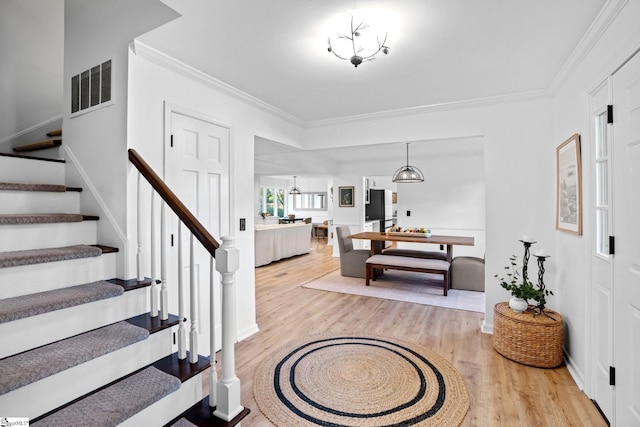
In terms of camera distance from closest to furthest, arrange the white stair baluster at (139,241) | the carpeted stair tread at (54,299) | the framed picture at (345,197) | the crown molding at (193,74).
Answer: the carpeted stair tread at (54,299), the white stair baluster at (139,241), the crown molding at (193,74), the framed picture at (345,197)

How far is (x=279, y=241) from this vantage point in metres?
7.12

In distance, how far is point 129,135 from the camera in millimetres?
2098

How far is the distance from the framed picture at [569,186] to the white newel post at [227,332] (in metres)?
2.40

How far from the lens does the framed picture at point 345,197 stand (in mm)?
7633

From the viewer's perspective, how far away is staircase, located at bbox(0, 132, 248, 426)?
1.33 m

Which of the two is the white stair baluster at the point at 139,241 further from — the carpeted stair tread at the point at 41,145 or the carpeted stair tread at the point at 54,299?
the carpeted stair tread at the point at 41,145

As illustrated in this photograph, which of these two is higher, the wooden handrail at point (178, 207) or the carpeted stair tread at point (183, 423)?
the wooden handrail at point (178, 207)

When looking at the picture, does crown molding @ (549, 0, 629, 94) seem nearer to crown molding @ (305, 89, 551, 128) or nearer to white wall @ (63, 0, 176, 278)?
crown molding @ (305, 89, 551, 128)

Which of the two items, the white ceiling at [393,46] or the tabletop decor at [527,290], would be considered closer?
the white ceiling at [393,46]

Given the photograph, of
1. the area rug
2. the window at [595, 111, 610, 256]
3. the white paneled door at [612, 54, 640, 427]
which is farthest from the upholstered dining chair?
the white paneled door at [612, 54, 640, 427]

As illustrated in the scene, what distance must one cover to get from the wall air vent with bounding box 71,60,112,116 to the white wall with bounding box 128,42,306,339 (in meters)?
0.22

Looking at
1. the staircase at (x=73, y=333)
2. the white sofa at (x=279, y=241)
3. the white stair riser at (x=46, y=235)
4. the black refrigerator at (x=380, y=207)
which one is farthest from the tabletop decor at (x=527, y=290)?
the black refrigerator at (x=380, y=207)

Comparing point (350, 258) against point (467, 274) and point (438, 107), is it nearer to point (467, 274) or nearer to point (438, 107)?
point (467, 274)

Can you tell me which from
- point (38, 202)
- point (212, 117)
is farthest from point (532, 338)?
point (38, 202)
